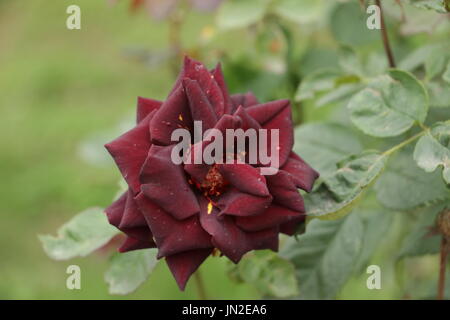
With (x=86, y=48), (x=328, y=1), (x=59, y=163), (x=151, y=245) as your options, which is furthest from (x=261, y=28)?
(x=86, y=48)

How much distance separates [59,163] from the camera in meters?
2.59

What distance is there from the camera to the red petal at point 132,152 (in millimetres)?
675

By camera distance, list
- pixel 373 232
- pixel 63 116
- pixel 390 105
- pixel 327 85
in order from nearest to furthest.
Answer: pixel 390 105 → pixel 327 85 → pixel 373 232 → pixel 63 116

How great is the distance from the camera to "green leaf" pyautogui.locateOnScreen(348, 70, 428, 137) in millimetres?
748

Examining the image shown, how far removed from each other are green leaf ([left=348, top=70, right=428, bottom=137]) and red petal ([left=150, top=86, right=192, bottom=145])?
7.2 inches

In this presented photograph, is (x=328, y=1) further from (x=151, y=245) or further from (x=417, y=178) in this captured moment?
(x=151, y=245)

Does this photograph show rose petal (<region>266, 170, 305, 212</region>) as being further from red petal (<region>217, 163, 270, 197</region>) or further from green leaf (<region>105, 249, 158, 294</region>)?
green leaf (<region>105, 249, 158, 294</region>)

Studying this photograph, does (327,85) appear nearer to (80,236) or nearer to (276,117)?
(276,117)

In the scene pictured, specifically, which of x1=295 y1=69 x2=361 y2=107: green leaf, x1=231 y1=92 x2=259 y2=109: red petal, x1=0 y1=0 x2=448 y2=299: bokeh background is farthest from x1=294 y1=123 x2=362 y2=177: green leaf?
x1=0 y1=0 x2=448 y2=299: bokeh background

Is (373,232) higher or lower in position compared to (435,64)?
lower

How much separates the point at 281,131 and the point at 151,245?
0.58 ft

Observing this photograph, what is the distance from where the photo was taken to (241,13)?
1197 millimetres

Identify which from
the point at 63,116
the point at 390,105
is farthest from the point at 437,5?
the point at 63,116

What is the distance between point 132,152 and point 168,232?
89mm
